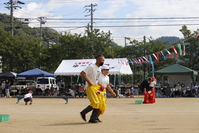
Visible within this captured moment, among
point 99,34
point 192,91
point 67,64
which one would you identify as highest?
point 99,34

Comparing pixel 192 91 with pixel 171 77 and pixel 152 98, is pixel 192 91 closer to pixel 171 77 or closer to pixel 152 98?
pixel 171 77

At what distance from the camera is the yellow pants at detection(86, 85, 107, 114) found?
877 centimetres

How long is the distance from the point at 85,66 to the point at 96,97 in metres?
22.3

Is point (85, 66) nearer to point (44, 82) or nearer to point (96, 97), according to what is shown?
point (44, 82)

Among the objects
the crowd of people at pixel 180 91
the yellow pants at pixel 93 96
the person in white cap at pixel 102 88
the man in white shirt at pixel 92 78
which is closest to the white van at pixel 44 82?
the crowd of people at pixel 180 91

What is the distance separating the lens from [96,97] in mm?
8812

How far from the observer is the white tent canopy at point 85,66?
29.8 metres

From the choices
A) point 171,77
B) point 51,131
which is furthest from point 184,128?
point 171,77

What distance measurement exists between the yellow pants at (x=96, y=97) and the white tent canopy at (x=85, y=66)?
20.2m

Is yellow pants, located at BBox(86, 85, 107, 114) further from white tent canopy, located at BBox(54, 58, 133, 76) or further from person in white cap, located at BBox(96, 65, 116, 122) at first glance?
white tent canopy, located at BBox(54, 58, 133, 76)

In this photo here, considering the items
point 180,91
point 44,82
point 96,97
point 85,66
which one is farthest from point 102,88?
point 44,82

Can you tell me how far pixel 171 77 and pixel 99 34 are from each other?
1338 centimetres

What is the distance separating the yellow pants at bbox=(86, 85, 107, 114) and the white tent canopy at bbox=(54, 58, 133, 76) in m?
20.2

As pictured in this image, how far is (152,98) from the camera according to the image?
19656 millimetres
